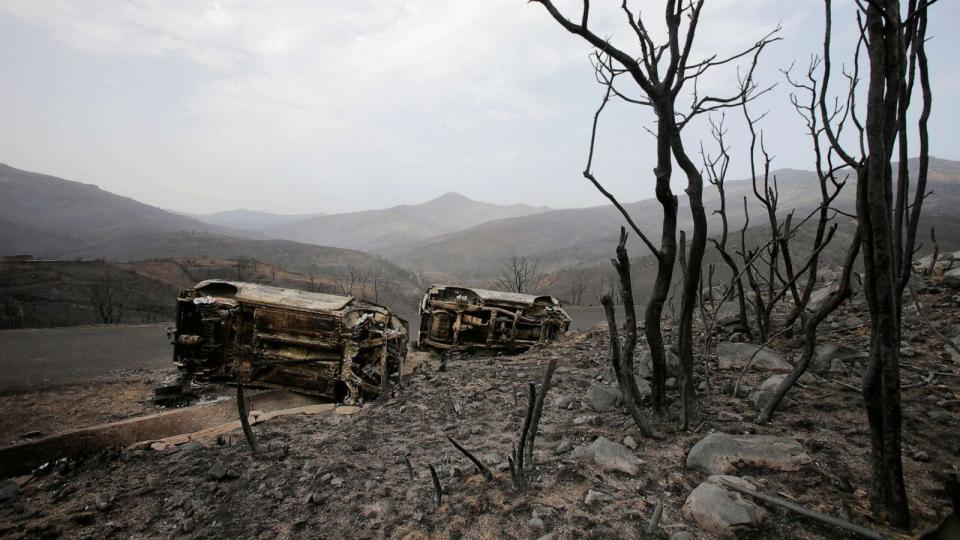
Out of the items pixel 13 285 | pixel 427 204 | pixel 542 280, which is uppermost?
pixel 427 204

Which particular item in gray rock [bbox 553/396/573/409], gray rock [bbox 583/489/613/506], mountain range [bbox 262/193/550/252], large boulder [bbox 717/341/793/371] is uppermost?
mountain range [bbox 262/193/550/252]

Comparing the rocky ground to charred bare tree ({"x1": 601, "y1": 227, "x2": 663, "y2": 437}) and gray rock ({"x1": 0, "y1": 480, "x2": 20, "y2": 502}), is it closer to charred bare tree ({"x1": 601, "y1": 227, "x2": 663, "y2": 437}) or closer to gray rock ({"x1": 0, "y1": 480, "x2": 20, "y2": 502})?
gray rock ({"x1": 0, "y1": 480, "x2": 20, "y2": 502})

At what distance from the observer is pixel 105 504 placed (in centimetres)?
315

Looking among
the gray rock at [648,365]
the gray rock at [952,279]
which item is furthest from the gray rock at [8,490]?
the gray rock at [952,279]

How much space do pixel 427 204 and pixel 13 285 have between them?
357 ft

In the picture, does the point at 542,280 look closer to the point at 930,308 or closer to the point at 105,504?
the point at 930,308

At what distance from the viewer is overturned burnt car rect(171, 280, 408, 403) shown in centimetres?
584

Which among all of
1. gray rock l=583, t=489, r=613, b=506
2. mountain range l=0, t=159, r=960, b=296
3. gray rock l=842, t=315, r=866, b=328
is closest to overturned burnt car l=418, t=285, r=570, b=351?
gray rock l=842, t=315, r=866, b=328

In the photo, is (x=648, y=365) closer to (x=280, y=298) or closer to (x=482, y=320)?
(x=482, y=320)

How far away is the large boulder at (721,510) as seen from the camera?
7.47ft

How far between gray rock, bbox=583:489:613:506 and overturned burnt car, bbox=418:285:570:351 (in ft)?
18.7

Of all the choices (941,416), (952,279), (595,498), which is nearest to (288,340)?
(595,498)

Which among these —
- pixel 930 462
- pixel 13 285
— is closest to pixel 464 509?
pixel 930 462

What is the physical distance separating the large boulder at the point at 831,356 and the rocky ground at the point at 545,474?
22mm
